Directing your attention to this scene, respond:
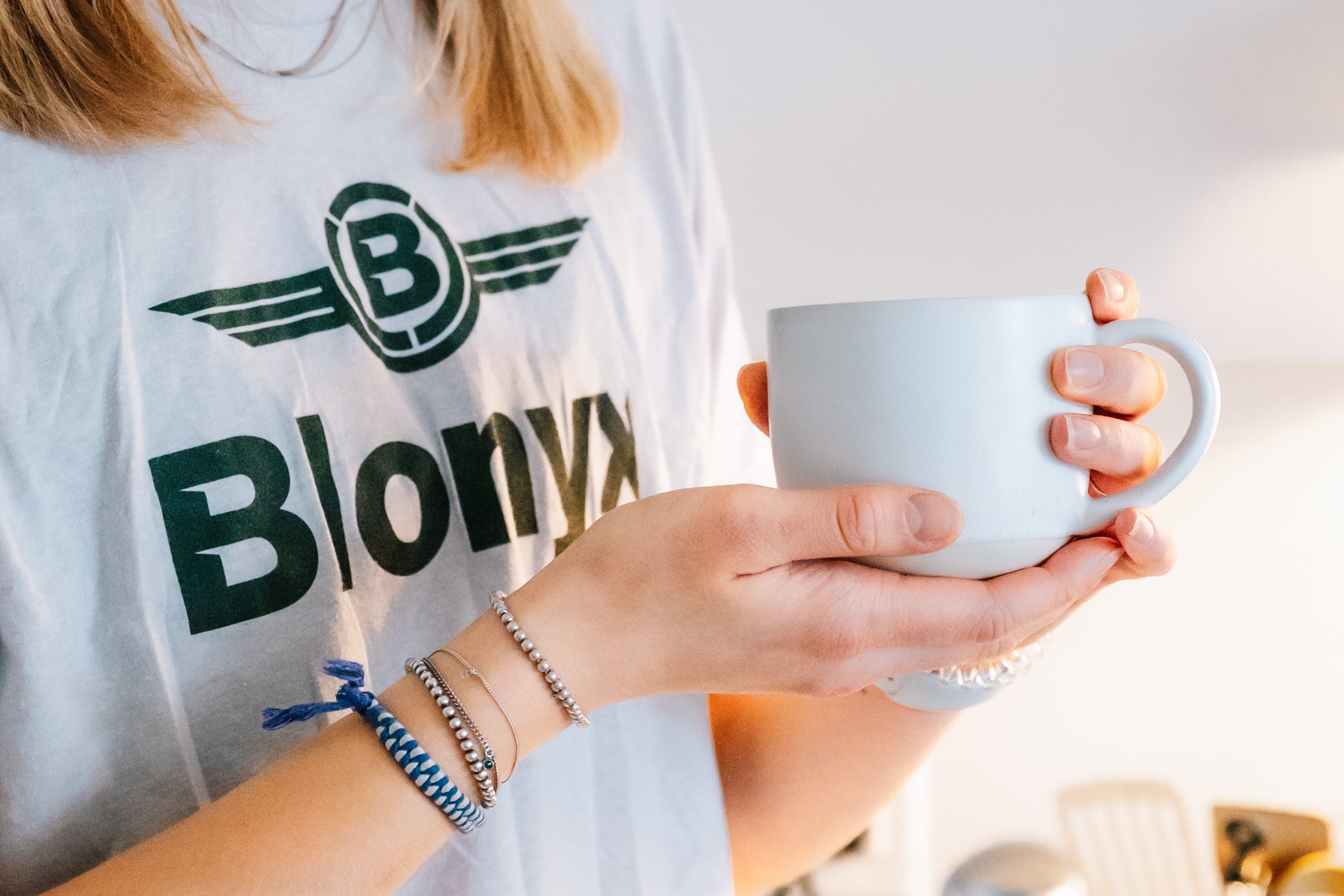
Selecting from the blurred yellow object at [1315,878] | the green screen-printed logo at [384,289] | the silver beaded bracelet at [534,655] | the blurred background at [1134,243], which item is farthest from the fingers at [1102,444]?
the blurred yellow object at [1315,878]

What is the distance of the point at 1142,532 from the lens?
0.42 m

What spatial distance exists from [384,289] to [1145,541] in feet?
1.51

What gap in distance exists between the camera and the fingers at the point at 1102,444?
40cm

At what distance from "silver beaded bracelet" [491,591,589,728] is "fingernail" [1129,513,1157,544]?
0.91ft

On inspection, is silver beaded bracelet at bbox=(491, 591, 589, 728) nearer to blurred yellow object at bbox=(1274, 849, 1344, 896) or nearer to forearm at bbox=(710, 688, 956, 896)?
forearm at bbox=(710, 688, 956, 896)

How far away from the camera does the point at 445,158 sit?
2.11ft

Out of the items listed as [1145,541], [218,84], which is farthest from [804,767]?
[218,84]

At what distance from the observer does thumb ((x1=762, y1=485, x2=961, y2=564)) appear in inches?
15.1

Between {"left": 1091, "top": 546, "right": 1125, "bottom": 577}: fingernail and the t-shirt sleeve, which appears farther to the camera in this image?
the t-shirt sleeve

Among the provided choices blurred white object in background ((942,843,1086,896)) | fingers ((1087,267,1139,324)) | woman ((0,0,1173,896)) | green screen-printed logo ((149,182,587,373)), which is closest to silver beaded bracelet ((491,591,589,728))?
woman ((0,0,1173,896))

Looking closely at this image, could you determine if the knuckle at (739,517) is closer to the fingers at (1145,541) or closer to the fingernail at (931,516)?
the fingernail at (931,516)

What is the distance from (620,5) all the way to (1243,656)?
3.14ft

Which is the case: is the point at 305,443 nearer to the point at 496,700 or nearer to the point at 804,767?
the point at 496,700

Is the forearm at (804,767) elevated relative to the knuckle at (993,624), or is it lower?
lower
